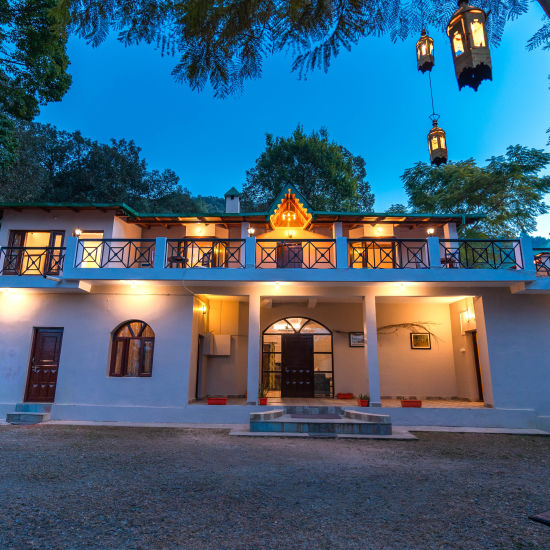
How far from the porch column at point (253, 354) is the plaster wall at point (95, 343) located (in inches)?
69.9

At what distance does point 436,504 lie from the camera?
4047 millimetres

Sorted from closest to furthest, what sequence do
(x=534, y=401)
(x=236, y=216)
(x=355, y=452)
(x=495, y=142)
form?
(x=355, y=452), (x=534, y=401), (x=236, y=216), (x=495, y=142)

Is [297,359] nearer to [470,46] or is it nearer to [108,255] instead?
[108,255]

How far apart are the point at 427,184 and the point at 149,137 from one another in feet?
527

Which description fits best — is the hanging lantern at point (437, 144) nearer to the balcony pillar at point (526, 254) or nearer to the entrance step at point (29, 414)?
the balcony pillar at point (526, 254)

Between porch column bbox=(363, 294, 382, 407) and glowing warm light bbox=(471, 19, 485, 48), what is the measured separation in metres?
8.26

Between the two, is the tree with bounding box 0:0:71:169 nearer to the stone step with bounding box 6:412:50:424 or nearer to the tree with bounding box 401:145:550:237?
the stone step with bounding box 6:412:50:424

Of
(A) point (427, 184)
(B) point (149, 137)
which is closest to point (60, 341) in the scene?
(A) point (427, 184)

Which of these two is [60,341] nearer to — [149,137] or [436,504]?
[436,504]

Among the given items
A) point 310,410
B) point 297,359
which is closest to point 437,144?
point 310,410

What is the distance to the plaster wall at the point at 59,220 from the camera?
12.0m

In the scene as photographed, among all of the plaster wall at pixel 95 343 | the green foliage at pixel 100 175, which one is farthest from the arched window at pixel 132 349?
the green foliage at pixel 100 175

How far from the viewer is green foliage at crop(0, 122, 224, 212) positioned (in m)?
22.3

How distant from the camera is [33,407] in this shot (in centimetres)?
991
